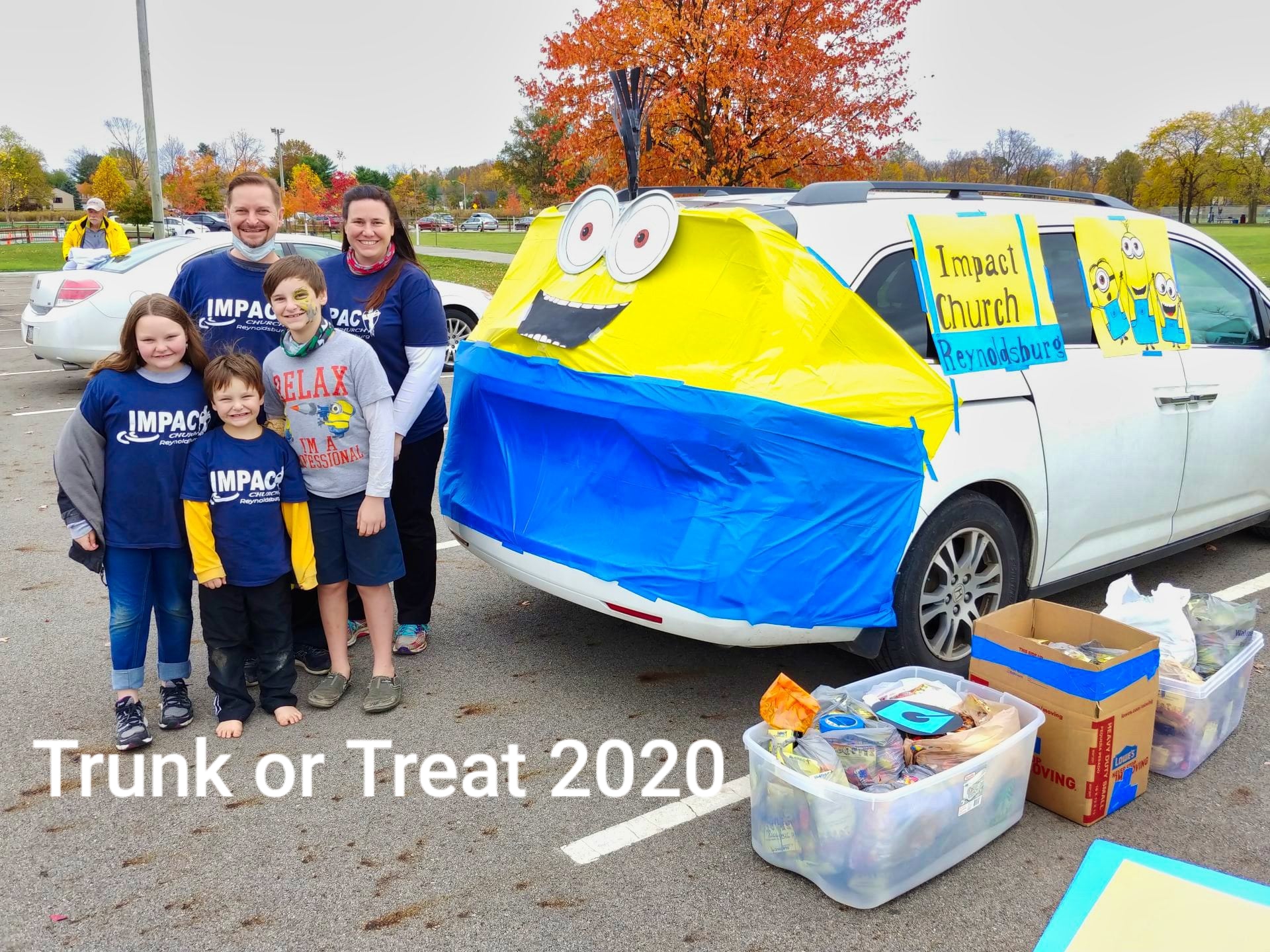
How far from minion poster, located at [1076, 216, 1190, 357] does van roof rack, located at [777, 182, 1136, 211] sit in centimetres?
20

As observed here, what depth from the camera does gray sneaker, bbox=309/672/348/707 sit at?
3906 millimetres

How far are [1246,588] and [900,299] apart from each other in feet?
8.99

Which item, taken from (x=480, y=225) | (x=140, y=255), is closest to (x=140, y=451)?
(x=140, y=255)

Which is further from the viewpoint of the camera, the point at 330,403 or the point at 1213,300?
the point at 1213,300

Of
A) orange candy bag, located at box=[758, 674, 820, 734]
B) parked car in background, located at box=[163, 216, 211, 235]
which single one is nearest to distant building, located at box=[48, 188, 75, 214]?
parked car in background, located at box=[163, 216, 211, 235]

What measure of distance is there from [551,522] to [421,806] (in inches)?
41.2

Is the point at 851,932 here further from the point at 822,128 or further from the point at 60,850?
the point at 822,128

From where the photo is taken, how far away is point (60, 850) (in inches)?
118

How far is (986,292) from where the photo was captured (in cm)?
389

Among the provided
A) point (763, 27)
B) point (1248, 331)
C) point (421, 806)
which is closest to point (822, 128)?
point (763, 27)

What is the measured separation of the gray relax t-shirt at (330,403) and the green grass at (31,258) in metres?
24.7

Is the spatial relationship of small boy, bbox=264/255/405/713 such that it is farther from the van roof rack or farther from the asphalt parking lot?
the van roof rack

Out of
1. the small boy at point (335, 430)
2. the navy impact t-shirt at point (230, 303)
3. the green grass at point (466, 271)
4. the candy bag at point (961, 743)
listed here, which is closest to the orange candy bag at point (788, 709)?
the candy bag at point (961, 743)

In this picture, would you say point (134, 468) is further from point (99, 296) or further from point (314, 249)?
point (99, 296)
